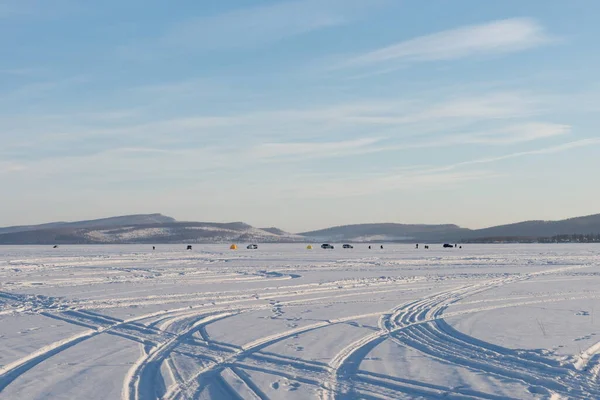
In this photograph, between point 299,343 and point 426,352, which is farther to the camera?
point 299,343

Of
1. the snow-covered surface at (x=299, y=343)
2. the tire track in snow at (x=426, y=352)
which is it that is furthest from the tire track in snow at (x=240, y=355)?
the tire track in snow at (x=426, y=352)

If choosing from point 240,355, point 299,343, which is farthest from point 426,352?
point 240,355

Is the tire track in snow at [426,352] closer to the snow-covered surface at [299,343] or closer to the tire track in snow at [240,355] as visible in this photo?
the snow-covered surface at [299,343]

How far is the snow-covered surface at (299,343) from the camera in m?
8.20

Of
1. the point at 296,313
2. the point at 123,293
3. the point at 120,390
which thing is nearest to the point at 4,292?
the point at 123,293

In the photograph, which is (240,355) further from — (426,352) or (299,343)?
(426,352)

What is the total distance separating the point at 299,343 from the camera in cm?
1132

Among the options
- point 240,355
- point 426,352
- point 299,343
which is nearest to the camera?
point 240,355

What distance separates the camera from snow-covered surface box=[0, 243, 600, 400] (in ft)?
26.9

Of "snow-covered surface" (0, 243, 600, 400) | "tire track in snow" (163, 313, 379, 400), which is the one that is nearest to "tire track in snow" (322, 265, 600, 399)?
"snow-covered surface" (0, 243, 600, 400)

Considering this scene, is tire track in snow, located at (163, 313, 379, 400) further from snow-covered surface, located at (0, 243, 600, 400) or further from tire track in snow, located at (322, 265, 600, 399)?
tire track in snow, located at (322, 265, 600, 399)

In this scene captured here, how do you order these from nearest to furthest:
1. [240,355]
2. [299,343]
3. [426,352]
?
[240,355], [426,352], [299,343]

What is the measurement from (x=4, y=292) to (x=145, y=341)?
1147 centimetres

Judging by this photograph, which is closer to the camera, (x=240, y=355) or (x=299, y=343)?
(x=240, y=355)
